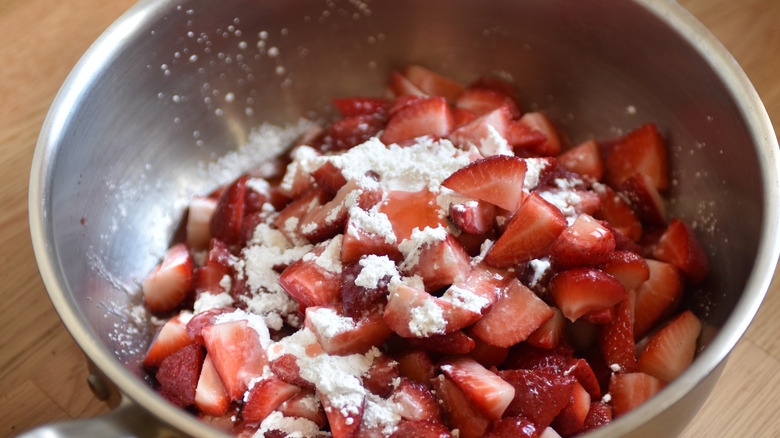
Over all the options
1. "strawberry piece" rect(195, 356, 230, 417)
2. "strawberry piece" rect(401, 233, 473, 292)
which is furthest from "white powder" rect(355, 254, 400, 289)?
"strawberry piece" rect(195, 356, 230, 417)

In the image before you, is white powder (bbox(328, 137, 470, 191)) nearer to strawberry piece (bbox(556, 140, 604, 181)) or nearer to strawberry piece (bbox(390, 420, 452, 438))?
strawberry piece (bbox(556, 140, 604, 181))

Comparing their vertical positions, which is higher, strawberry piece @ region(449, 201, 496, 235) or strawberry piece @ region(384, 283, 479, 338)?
strawberry piece @ region(449, 201, 496, 235)

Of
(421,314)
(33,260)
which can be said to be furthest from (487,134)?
(33,260)

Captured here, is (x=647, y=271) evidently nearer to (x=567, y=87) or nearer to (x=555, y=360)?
(x=555, y=360)

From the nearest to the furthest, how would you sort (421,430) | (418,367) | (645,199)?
(421,430) < (418,367) < (645,199)

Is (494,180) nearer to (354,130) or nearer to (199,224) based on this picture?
(354,130)

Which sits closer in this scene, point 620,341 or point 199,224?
point 620,341
